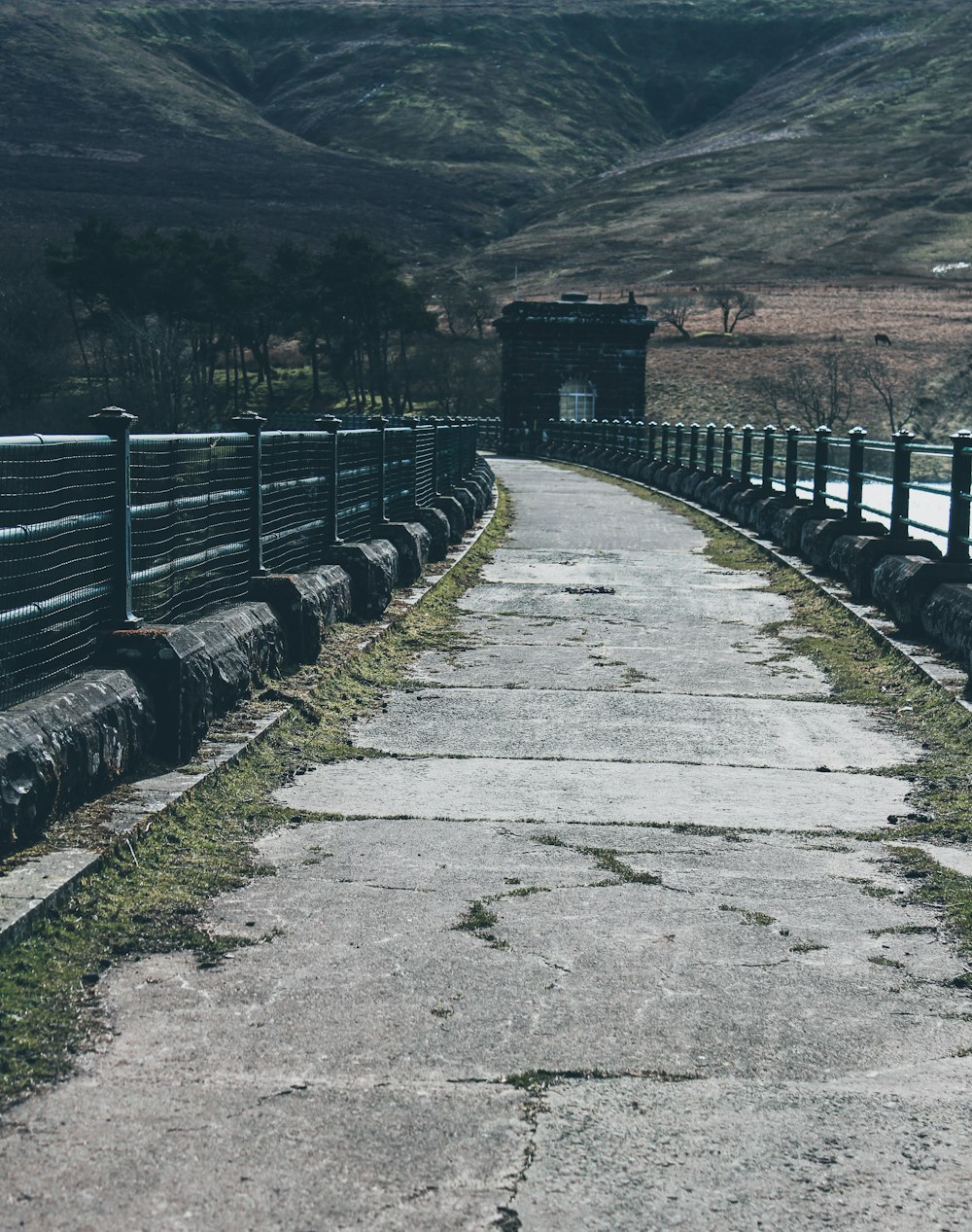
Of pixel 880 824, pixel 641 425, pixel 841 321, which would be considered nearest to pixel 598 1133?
pixel 880 824

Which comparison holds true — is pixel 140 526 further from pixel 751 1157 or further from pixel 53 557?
pixel 751 1157

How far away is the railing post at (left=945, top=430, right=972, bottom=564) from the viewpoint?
34.4 ft

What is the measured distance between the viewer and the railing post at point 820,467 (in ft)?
53.0

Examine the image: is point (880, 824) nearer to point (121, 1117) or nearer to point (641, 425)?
point (121, 1117)

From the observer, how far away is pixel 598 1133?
3.68 metres

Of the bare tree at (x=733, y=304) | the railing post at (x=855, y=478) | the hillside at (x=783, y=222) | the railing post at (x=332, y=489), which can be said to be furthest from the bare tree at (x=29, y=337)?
the hillside at (x=783, y=222)

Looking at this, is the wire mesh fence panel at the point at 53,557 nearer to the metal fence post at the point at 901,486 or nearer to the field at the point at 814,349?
the metal fence post at the point at 901,486

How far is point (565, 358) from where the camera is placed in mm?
59938

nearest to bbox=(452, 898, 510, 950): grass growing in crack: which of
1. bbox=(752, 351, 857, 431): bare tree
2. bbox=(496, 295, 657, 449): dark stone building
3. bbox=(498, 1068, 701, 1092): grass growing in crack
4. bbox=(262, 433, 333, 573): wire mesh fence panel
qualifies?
bbox=(498, 1068, 701, 1092): grass growing in crack

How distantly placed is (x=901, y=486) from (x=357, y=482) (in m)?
4.26

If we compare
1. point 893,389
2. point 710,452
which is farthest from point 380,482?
point 893,389

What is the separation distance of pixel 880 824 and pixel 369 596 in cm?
568

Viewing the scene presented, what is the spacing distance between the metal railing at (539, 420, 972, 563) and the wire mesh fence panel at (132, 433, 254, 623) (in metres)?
4.04

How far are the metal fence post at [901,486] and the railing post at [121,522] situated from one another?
23.0 feet
